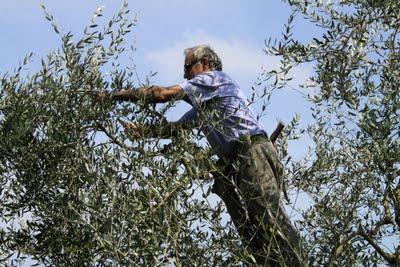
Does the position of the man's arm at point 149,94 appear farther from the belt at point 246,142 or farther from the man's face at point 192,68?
the man's face at point 192,68

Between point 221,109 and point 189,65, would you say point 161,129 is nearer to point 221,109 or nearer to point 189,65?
point 221,109

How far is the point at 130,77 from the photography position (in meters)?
6.68

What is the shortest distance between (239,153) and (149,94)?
0.94 meters

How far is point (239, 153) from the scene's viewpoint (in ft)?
22.5

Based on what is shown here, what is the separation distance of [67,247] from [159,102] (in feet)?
4.43

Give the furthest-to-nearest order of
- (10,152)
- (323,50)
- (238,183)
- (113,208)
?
(323,50), (238,183), (10,152), (113,208)

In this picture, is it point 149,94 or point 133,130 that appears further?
point 149,94

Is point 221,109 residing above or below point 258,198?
above

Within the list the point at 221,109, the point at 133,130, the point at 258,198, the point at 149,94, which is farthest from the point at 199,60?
the point at 258,198

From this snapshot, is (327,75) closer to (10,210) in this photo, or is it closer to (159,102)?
(159,102)

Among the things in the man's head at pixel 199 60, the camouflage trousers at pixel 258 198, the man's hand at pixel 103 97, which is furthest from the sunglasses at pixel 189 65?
the man's hand at pixel 103 97

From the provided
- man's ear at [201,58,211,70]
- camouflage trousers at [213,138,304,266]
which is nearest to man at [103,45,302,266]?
camouflage trousers at [213,138,304,266]

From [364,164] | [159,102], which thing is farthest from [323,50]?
[159,102]

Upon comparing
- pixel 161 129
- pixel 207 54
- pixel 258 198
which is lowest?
pixel 258 198
